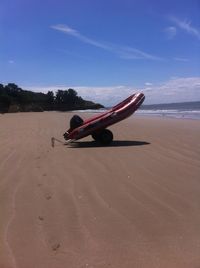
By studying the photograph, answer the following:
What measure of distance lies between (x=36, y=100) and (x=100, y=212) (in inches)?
2956

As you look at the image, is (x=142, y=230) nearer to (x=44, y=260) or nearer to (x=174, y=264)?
(x=174, y=264)

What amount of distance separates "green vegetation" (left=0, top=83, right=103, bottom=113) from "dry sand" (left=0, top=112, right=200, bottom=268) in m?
57.2

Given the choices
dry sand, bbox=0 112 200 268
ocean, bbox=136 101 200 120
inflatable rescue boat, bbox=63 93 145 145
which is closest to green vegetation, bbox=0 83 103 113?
ocean, bbox=136 101 200 120

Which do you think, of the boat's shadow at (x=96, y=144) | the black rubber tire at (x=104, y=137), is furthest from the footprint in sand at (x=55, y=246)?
the black rubber tire at (x=104, y=137)

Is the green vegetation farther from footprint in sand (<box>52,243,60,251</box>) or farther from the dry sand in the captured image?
footprint in sand (<box>52,243,60,251</box>)

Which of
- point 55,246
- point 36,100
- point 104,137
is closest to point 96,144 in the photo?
point 104,137

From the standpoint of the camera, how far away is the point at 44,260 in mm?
3846

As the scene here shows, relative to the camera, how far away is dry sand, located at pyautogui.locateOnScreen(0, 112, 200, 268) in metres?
3.91

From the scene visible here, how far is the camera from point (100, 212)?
5.06 meters

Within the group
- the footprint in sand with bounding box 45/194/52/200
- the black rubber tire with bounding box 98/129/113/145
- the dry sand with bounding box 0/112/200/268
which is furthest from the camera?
the black rubber tire with bounding box 98/129/113/145

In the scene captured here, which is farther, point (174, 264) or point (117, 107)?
point (117, 107)

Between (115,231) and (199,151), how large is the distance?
545 centimetres

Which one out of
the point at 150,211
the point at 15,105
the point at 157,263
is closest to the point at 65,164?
the point at 150,211

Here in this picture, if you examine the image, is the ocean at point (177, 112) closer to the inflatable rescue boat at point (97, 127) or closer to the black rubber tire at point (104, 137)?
the inflatable rescue boat at point (97, 127)
